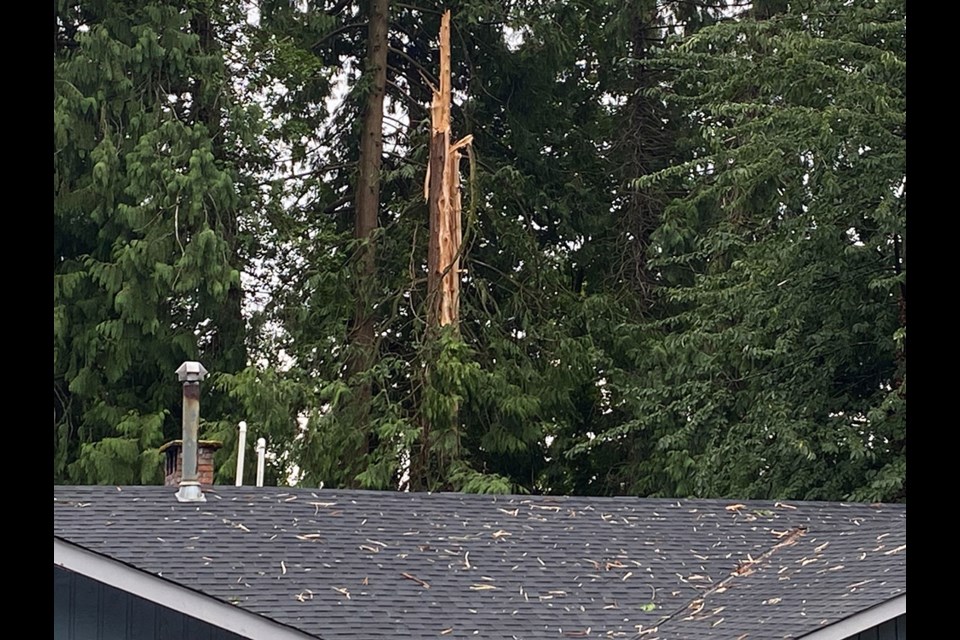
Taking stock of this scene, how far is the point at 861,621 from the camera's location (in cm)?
775

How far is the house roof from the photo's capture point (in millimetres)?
8258

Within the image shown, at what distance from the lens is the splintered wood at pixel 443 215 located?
A: 19.0 meters

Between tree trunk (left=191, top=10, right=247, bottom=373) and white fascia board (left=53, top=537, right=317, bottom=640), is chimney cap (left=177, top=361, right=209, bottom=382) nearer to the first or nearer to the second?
white fascia board (left=53, top=537, right=317, bottom=640)

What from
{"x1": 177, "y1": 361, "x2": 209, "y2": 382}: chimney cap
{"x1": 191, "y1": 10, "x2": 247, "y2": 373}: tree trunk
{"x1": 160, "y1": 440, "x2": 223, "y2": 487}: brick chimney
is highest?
{"x1": 191, "y1": 10, "x2": 247, "y2": 373}: tree trunk

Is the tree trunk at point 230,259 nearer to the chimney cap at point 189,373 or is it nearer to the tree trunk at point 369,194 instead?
the tree trunk at point 369,194

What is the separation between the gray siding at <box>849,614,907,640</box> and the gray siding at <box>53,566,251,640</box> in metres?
3.61

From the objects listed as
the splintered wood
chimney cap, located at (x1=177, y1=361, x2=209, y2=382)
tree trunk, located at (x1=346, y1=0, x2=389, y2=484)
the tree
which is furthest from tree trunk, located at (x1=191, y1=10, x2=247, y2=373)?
chimney cap, located at (x1=177, y1=361, x2=209, y2=382)

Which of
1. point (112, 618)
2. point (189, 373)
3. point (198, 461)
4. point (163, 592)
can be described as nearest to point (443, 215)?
point (198, 461)

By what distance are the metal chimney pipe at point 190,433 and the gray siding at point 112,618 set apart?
5.14 ft

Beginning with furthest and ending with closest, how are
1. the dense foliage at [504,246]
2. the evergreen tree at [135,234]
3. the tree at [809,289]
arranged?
the evergreen tree at [135,234] < the dense foliage at [504,246] < the tree at [809,289]

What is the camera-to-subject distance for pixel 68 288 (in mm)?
18922

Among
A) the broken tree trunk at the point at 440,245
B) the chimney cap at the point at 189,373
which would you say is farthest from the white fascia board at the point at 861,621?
the broken tree trunk at the point at 440,245
